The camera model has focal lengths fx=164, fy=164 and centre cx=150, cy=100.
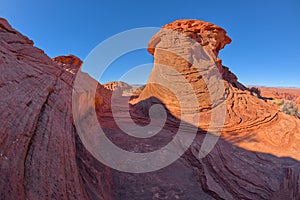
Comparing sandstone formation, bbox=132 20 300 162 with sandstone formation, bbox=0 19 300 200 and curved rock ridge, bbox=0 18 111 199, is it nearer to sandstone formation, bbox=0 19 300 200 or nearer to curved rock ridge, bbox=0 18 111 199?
sandstone formation, bbox=0 19 300 200

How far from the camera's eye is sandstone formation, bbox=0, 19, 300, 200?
2.02m

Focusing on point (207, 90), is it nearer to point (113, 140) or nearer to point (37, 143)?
point (113, 140)

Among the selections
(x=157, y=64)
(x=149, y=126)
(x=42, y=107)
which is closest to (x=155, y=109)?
(x=149, y=126)

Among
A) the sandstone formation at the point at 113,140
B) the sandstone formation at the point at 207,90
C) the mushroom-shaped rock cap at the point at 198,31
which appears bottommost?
the sandstone formation at the point at 113,140

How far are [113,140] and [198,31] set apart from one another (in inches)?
353

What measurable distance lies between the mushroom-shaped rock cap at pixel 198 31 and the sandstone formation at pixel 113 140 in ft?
9.13

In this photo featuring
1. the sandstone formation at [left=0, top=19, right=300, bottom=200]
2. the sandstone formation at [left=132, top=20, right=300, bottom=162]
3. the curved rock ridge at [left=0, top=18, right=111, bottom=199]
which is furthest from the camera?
the sandstone formation at [left=132, top=20, right=300, bottom=162]

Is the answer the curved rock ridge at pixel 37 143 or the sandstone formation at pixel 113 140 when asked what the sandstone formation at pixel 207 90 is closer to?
the sandstone formation at pixel 113 140

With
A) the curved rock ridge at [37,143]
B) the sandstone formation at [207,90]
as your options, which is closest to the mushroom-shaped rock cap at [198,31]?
the sandstone formation at [207,90]

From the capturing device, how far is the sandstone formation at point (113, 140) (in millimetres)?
2016

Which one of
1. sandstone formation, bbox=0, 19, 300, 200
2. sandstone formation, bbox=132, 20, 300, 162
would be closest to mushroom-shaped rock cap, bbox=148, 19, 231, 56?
sandstone formation, bbox=132, 20, 300, 162

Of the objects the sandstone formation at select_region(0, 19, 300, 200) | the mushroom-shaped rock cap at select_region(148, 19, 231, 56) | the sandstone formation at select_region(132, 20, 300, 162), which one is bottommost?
the sandstone formation at select_region(0, 19, 300, 200)

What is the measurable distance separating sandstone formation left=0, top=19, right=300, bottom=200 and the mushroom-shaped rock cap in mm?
2782

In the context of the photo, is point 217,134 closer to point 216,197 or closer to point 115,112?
point 216,197
